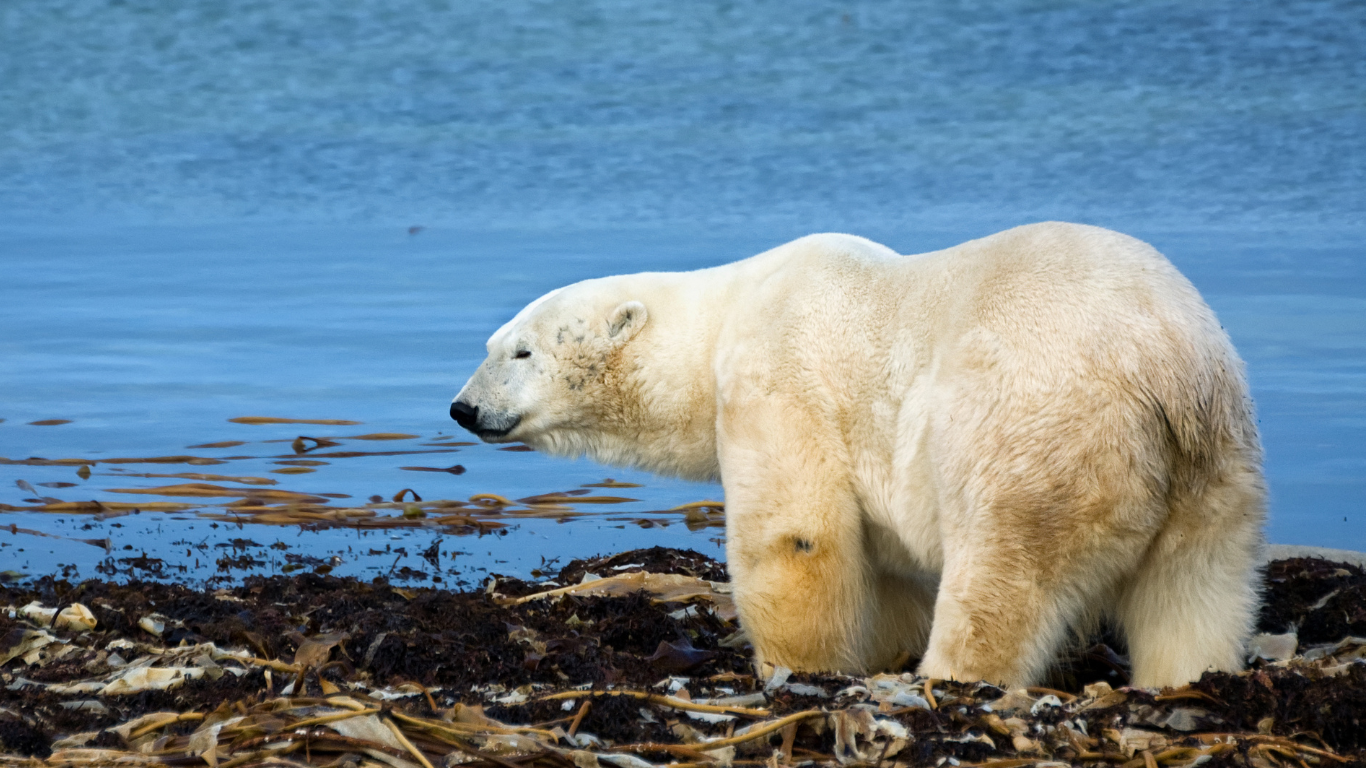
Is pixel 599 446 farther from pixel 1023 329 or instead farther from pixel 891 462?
pixel 1023 329

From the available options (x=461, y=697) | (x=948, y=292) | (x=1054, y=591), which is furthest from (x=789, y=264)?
(x=461, y=697)

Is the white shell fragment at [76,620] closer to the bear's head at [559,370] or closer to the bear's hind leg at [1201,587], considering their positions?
the bear's head at [559,370]

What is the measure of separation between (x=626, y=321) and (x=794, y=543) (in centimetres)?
121

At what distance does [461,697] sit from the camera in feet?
10.9

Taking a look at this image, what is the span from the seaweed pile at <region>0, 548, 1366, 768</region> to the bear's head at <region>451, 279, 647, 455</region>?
0.76m

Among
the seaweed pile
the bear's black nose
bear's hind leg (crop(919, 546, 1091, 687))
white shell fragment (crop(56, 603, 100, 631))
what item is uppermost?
the bear's black nose

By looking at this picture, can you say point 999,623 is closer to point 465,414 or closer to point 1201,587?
point 1201,587

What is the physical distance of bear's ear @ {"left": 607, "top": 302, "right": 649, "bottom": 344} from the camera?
15.3ft

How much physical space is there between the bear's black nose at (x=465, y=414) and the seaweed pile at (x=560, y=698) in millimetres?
706

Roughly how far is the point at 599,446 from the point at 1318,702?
274cm

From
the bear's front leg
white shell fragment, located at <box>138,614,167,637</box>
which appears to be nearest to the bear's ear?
the bear's front leg

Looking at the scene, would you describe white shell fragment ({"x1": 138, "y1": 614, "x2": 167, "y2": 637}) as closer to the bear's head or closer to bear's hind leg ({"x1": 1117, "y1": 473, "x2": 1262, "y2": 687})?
the bear's head

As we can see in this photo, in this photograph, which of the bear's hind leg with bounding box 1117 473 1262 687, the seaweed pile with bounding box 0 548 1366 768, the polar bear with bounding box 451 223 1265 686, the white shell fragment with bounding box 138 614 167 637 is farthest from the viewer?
the white shell fragment with bounding box 138 614 167 637

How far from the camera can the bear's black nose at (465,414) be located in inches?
189
